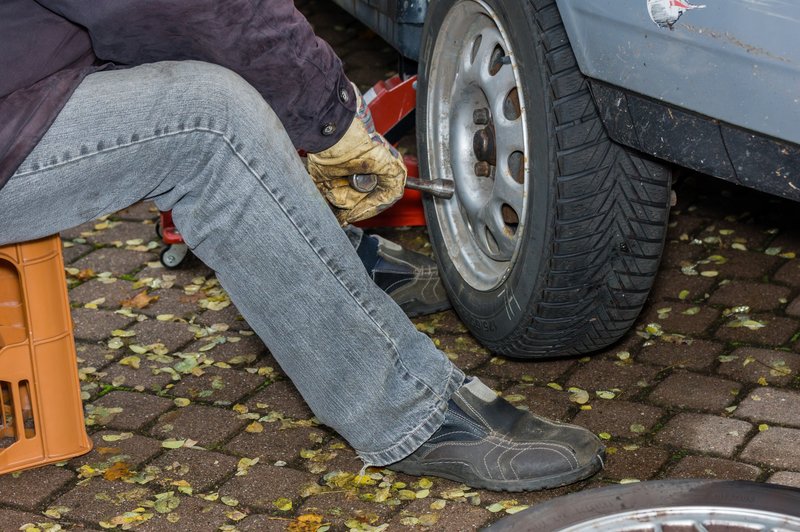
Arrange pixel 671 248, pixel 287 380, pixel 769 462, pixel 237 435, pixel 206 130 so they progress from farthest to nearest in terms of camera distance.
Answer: pixel 671 248, pixel 287 380, pixel 237 435, pixel 769 462, pixel 206 130

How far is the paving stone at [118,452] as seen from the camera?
297cm

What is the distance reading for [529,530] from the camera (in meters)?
2.36

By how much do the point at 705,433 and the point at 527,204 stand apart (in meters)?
0.68

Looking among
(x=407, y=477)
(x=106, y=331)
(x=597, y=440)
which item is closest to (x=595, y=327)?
(x=597, y=440)

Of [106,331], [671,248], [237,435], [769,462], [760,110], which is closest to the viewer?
[760,110]

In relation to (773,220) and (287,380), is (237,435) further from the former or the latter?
(773,220)

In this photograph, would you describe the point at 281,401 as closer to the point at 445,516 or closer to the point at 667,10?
the point at 445,516

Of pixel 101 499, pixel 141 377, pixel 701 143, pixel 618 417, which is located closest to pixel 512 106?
pixel 701 143

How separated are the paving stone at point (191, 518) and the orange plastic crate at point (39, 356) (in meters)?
0.36

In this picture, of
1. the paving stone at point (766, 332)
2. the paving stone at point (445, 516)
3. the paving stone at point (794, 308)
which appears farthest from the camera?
the paving stone at point (794, 308)

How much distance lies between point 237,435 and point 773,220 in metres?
1.94

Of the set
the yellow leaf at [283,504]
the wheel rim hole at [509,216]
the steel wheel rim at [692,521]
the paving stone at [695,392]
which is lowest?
the steel wheel rim at [692,521]

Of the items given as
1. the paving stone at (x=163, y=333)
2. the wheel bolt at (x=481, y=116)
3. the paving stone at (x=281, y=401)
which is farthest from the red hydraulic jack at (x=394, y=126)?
→ the paving stone at (x=281, y=401)

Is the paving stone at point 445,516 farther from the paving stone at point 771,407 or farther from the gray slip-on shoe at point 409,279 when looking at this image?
the gray slip-on shoe at point 409,279
